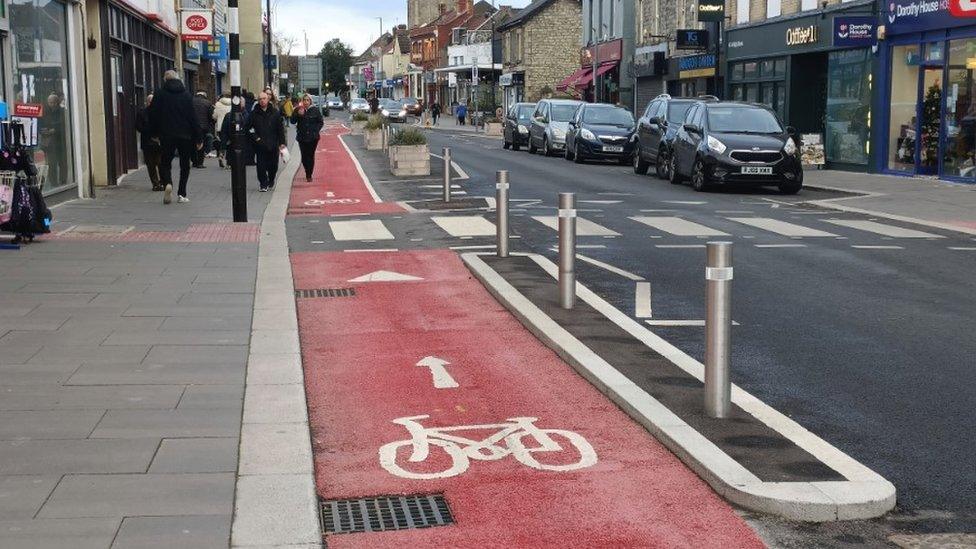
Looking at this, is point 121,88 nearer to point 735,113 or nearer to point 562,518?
point 735,113

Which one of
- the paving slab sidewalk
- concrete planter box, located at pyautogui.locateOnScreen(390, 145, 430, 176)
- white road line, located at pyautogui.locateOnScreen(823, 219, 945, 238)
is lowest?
white road line, located at pyautogui.locateOnScreen(823, 219, 945, 238)

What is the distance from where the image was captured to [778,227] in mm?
16109

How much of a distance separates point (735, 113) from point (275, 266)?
13624 mm

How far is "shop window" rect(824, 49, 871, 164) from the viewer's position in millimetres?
28550

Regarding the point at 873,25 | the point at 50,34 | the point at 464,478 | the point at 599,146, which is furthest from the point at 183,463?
the point at 599,146

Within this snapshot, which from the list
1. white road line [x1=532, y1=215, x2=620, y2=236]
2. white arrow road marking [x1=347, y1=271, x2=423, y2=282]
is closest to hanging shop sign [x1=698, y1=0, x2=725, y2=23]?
white road line [x1=532, y1=215, x2=620, y2=236]

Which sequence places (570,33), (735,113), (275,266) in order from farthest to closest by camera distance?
(570,33) → (735,113) → (275,266)

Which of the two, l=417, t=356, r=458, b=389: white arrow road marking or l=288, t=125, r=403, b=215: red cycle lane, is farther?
l=288, t=125, r=403, b=215: red cycle lane

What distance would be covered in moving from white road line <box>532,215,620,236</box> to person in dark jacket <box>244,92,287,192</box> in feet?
22.8

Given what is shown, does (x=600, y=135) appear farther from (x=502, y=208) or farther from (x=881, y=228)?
(x=502, y=208)

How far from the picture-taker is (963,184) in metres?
24.0

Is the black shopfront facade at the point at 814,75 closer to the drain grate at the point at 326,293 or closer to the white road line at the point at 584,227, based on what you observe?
the white road line at the point at 584,227

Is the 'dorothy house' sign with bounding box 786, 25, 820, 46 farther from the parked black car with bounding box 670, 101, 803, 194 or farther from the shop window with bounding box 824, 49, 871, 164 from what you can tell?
the parked black car with bounding box 670, 101, 803, 194

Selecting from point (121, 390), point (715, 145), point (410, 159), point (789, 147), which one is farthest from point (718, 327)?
point (410, 159)
